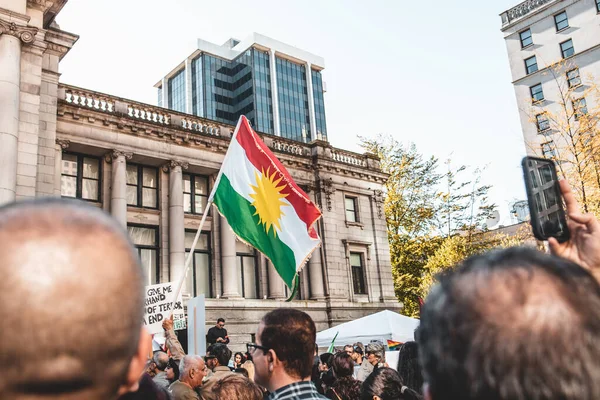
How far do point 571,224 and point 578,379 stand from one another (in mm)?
1107

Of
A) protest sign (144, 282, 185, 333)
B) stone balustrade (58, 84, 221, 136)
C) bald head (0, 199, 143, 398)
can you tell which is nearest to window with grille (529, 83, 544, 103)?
stone balustrade (58, 84, 221, 136)

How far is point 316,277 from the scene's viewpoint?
2789 cm

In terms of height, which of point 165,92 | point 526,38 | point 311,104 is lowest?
point 526,38

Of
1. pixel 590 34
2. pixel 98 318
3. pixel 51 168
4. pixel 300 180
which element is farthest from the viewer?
pixel 590 34

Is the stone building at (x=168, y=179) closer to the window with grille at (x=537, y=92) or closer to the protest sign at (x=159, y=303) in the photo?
the protest sign at (x=159, y=303)

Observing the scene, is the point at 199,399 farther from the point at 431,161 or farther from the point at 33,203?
the point at 431,161

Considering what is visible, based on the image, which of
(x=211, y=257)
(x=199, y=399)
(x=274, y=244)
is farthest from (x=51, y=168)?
(x=199, y=399)

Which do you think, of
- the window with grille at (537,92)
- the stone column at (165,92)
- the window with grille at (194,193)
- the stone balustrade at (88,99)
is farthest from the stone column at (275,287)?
the stone column at (165,92)

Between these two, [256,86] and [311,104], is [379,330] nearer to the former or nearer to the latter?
[256,86]

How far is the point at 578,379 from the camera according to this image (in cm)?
114

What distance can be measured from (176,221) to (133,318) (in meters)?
23.3

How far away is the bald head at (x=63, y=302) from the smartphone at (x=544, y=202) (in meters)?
1.50

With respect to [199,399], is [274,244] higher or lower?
higher

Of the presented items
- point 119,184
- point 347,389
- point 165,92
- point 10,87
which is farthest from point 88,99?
point 165,92
